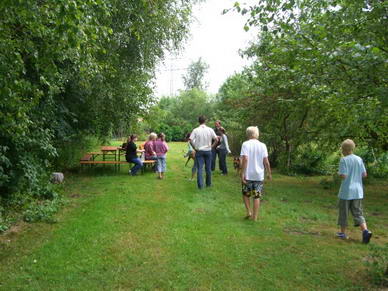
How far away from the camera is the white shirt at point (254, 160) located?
20.8ft

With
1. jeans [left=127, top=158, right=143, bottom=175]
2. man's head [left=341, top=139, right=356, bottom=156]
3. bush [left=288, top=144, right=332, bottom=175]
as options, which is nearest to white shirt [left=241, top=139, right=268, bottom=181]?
man's head [left=341, top=139, right=356, bottom=156]

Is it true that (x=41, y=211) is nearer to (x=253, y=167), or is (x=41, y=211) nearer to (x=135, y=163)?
(x=253, y=167)

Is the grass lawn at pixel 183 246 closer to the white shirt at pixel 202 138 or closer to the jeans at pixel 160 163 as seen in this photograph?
the white shirt at pixel 202 138

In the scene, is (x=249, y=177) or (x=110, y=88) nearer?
(x=249, y=177)

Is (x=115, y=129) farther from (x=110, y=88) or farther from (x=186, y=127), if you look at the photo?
(x=186, y=127)

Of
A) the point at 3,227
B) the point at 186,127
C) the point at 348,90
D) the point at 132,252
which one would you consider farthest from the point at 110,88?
the point at 186,127

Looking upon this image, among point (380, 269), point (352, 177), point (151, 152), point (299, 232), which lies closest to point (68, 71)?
point (151, 152)

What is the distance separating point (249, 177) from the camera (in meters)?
6.38

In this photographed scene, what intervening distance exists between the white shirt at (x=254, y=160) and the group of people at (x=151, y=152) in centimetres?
534

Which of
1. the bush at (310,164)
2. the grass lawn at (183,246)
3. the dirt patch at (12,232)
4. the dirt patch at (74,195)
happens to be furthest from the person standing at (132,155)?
the bush at (310,164)

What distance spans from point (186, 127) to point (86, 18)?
1711 inches

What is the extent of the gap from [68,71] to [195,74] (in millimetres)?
66226

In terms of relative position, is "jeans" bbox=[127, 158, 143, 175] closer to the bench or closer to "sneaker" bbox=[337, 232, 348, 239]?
the bench

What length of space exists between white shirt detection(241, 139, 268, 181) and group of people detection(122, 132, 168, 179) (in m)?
5.34
